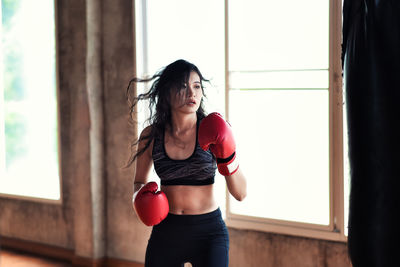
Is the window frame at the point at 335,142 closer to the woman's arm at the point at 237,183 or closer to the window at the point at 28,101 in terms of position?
the woman's arm at the point at 237,183

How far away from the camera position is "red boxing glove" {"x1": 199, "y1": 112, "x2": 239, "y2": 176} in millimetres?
2301

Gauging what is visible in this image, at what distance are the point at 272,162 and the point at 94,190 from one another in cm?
155

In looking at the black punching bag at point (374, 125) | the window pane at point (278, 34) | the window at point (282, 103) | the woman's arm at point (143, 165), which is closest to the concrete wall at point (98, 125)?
the window at point (282, 103)

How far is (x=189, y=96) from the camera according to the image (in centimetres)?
243

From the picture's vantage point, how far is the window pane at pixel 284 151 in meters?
3.26

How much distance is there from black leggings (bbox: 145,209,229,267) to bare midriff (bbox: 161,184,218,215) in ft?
0.11

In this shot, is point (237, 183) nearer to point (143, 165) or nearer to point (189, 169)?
point (189, 169)

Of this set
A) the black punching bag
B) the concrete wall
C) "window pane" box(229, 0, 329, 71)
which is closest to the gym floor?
the concrete wall

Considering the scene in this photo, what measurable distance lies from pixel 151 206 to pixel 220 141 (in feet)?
1.39

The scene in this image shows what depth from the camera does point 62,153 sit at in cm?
447

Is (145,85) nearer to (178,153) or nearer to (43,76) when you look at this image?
(43,76)

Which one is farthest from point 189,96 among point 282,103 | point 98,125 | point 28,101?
point 28,101

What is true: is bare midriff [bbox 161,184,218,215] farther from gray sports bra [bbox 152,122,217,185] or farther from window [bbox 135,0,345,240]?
window [bbox 135,0,345,240]

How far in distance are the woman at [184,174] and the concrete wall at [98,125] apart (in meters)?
1.47
